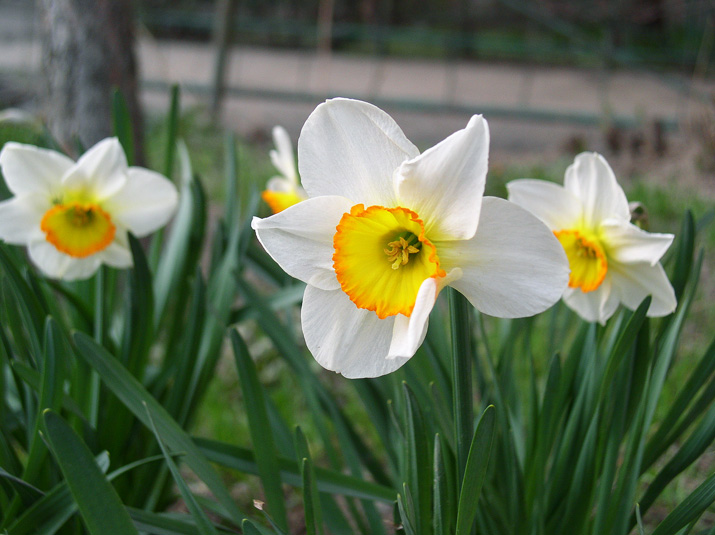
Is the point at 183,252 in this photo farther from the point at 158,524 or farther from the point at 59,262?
the point at 158,524

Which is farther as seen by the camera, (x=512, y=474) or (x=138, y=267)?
(x=138, y=267)

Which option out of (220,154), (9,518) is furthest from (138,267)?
(220,154)

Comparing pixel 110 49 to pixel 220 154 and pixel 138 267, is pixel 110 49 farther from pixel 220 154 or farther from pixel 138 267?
pixel 220 154

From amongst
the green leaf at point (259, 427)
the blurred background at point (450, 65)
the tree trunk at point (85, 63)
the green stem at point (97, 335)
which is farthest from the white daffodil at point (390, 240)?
the blurred background at point (450, 65)

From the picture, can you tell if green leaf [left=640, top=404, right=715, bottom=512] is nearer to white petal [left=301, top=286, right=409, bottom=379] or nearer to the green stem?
white petal [left=301, top=286, right=409, bottom=379]

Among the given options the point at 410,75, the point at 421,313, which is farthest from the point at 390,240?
the point at 410,75

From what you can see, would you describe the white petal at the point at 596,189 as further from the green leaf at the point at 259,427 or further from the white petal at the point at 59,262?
the white petal at the point at 59,262
